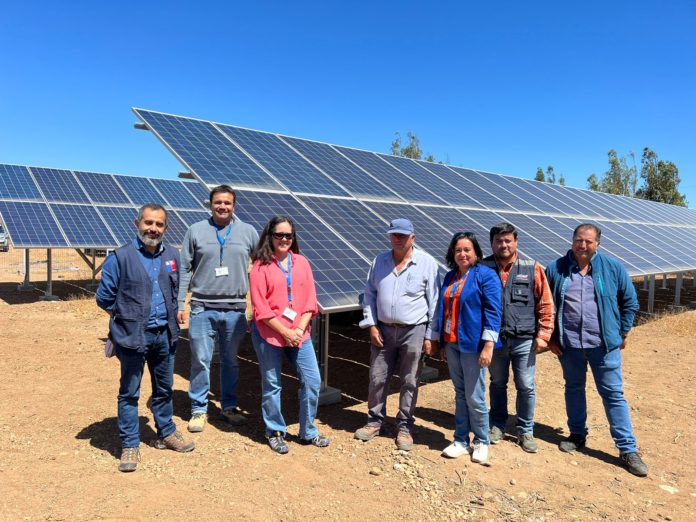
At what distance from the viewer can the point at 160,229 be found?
13.5 feet

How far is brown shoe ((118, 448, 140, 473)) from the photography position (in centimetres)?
409

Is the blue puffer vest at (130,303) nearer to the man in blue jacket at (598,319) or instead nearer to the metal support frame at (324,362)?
the metal support frame at (324,362)

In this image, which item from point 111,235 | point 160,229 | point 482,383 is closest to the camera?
point 160,229

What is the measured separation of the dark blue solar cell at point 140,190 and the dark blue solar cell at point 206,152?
9.85 m

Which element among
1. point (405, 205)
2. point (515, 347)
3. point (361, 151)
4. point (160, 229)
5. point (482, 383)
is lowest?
point (482, 383)

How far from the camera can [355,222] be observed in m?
7.30

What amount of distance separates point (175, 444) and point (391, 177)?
24.2 feet

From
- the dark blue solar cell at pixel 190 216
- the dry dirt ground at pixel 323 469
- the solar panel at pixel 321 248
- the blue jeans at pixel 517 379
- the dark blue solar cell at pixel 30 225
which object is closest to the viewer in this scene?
the dry dirt ground at pixel 323 469

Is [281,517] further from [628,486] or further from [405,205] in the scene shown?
[405,205]

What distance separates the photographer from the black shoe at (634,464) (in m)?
4.41

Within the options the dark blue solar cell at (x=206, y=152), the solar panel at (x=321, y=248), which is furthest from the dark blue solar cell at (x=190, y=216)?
the solar panel at (x=321, y=248)

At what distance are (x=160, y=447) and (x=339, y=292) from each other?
2272 mm

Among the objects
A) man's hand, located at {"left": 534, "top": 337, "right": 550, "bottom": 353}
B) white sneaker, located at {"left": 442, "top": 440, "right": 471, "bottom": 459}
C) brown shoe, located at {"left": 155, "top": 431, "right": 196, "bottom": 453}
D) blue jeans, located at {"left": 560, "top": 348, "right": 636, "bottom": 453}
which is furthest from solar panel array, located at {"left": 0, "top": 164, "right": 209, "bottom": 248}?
blue jeans, located at {"left": 560, "top": 348, "right": 636, "bottom": 453}

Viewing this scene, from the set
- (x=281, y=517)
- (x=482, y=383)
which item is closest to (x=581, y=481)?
(x=482, y=383)
